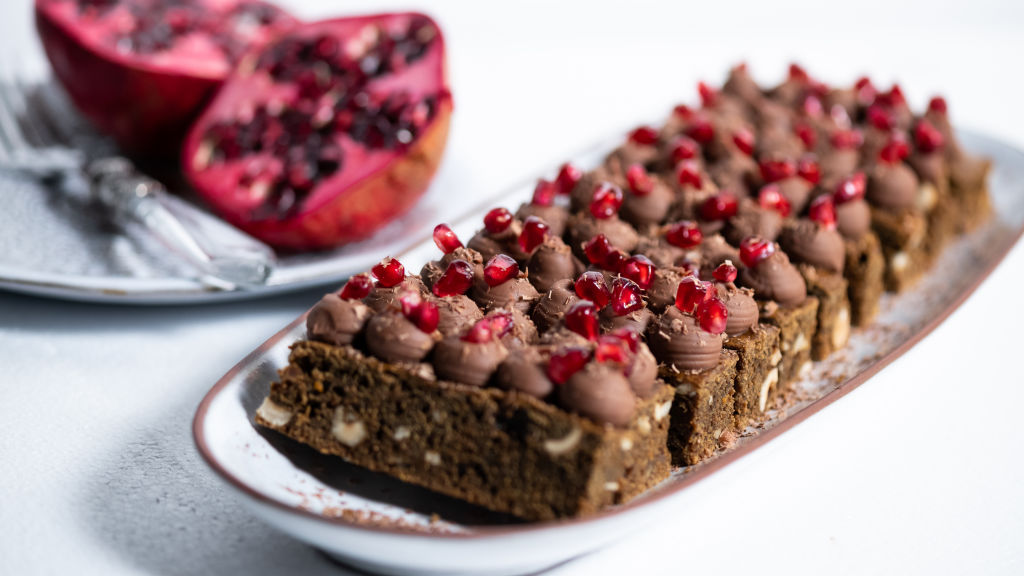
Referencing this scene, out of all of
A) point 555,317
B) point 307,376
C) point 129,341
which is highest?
point 555,317

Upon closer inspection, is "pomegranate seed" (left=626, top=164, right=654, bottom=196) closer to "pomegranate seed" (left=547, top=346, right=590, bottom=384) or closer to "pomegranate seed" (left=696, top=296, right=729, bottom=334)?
"pomegranate seed" (left=696, top=296, right=729, bottom=334)

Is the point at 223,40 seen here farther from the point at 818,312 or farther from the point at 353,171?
the point at 818,312

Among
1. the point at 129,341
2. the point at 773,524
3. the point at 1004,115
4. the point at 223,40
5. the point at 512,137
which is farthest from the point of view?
the point at 1004,115

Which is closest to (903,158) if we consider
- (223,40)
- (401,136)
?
(401,136)

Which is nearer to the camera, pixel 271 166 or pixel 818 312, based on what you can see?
pixel 818 312

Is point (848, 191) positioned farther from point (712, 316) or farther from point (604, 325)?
point (604, 325)

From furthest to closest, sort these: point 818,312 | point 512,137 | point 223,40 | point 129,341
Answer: point 512,137
point 223,40
point 129,341
point 818,312

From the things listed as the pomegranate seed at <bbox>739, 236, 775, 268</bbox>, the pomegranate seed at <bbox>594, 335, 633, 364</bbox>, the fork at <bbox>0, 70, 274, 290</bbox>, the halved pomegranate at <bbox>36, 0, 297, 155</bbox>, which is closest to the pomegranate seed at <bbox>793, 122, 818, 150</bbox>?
the pomegranate seed at <bbox>739, 236, 775, 268</bbox>
